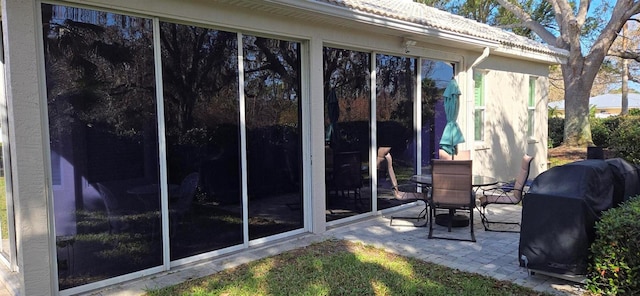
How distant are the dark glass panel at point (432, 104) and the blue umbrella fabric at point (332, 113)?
216 cm

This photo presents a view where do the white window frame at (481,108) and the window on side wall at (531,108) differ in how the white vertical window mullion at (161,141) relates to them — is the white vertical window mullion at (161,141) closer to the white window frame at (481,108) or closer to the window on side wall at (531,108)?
the white window frame at (481,108)

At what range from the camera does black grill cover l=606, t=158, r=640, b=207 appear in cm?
412

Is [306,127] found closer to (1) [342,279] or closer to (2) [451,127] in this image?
(1) [342,279]

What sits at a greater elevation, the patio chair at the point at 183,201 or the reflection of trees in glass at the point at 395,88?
the reflection of trees in glass at the point at 395,88

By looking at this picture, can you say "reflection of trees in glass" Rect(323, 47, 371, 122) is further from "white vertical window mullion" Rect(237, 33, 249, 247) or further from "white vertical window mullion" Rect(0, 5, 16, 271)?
"white vertical window mullion" Rect(0, 5, 16, 271)

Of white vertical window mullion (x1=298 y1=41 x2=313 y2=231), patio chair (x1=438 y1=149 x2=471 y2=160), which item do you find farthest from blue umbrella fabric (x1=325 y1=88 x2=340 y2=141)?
patio chair (x1=438 y1=149 x2=471 y2=160)

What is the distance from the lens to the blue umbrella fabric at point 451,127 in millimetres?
6680

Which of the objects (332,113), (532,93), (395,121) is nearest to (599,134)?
(532,93)

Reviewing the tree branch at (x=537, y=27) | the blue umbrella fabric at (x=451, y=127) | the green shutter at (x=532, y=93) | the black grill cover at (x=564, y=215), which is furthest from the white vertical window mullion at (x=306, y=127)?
the tree branch at (x=537, y=27)

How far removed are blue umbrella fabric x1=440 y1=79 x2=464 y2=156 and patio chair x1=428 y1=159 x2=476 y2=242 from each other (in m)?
1.47

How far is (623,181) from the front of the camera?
420 cm

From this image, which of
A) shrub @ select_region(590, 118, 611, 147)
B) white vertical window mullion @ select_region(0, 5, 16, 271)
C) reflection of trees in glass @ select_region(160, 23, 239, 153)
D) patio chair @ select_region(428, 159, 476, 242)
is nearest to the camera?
white vertical window mullion @ select_region(0, 5, 16, 271)

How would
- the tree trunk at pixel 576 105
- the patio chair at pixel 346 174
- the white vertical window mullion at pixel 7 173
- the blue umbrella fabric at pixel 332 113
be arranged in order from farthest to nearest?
the tree trunk at pixel 576 105 < the patio chair at pixel 346 174 < the blue umbrella fabric at pixel 332 113 < the white vertical window mullion at pixel 7 173

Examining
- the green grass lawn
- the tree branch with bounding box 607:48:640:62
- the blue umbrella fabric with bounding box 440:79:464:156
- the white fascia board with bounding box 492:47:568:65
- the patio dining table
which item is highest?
the tree branch with bounding box 607:48:640:62
